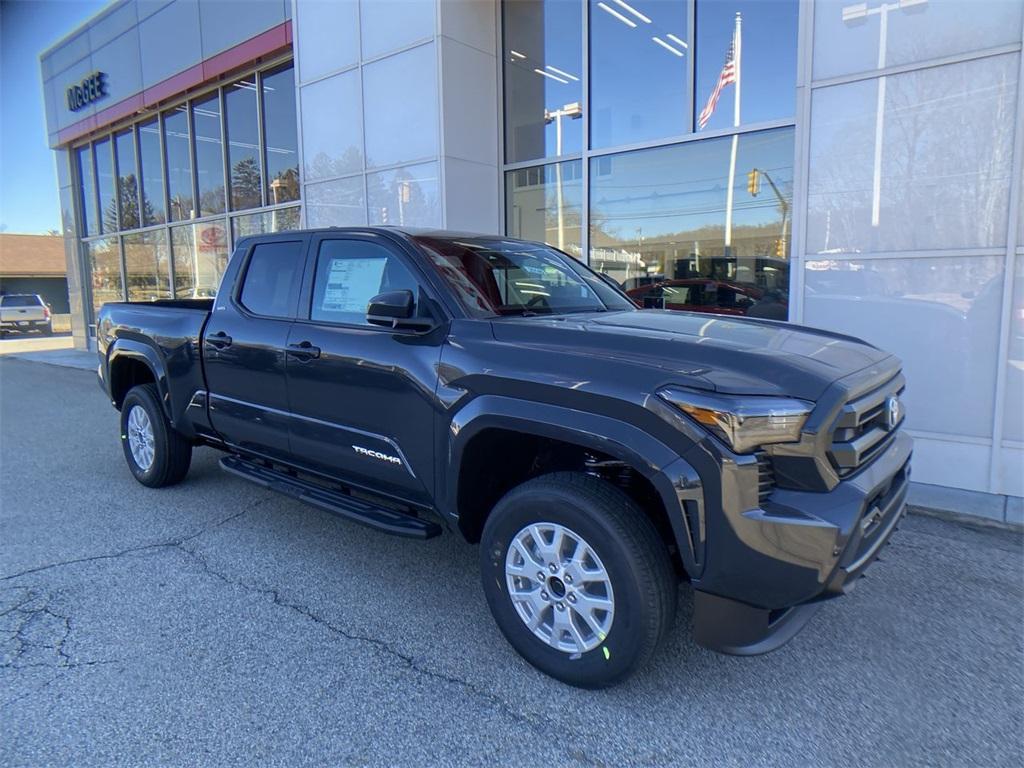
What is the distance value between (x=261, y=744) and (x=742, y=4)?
26.6ft

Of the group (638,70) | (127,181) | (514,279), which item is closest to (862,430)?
(514,279)

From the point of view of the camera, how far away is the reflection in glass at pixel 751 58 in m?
7.02

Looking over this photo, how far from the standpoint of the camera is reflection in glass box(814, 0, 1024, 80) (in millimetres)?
4852

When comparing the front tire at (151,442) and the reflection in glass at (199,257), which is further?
the reflection in glass at (199,257)

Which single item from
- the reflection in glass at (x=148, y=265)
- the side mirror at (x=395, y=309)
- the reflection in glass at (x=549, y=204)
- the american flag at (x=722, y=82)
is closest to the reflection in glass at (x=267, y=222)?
the reflection in glass at (x=148, y=265)

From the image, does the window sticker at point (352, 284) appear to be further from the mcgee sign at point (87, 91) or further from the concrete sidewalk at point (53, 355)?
the mcgee sign at point (87, 91)

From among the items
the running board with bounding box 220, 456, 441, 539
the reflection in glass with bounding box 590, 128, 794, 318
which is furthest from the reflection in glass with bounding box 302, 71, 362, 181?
the running board with bounding box 220, 456, 441, 539

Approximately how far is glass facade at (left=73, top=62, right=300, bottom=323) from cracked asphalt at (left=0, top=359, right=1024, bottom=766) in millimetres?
9403

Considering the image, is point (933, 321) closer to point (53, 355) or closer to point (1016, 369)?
point (1016, 369)

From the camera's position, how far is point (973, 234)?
5008mm

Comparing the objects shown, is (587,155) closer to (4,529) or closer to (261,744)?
(4,529)

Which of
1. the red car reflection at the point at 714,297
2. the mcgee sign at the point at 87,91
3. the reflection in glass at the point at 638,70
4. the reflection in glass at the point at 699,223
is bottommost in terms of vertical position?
the red car reflection at the point at 714,297

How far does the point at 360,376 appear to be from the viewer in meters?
3.45

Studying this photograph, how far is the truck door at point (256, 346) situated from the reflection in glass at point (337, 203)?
5435 millimetres
